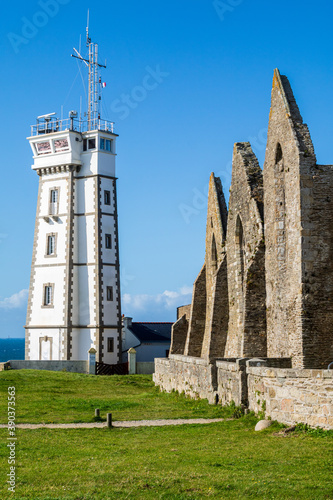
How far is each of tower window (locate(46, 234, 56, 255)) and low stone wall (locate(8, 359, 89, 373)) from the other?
8.47m

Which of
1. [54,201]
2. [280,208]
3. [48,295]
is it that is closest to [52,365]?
[48,295]

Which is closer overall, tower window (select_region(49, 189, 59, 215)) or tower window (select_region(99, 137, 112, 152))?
tower window (select_region(49, 189, 59, 215))

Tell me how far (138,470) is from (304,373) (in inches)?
183

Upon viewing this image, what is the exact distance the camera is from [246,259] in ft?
81.9

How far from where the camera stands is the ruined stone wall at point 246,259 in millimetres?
22719

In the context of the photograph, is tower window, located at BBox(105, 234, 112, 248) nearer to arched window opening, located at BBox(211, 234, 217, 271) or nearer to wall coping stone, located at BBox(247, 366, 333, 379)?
arched window opening, located at BBox(211, 234, 217, 271)

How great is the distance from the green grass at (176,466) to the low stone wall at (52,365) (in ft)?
87.1

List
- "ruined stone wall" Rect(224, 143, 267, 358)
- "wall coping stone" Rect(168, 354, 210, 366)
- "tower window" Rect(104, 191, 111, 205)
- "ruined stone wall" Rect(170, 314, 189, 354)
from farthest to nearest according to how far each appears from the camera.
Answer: "tower window" Rect(104, 191, 111, 205) → "ruined stone wall" Rect(170, 314, 189, 354) → "ruined stone wall" Rect(224, 143, 267, 358) → "wall coping stone" Rect(168, 354, 210, 366)

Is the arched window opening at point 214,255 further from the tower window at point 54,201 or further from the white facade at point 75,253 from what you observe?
the tower window at point 54,201

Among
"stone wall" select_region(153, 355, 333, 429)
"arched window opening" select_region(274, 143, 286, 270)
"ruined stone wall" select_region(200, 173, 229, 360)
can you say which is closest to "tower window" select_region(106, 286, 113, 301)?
"ruined stone wall" select_region(200, 173, 229, 360)

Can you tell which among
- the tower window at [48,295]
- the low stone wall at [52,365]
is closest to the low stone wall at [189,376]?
the low stone wall at [52,365]

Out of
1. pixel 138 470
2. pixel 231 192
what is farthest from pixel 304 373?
pixel 231 192

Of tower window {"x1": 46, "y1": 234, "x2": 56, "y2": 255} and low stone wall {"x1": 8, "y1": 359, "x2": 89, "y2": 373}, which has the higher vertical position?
tower window {"x1": 46, "y1": 234, "x2": 56, "y2": 255}

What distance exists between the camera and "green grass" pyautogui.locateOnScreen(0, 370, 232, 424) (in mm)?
18281
